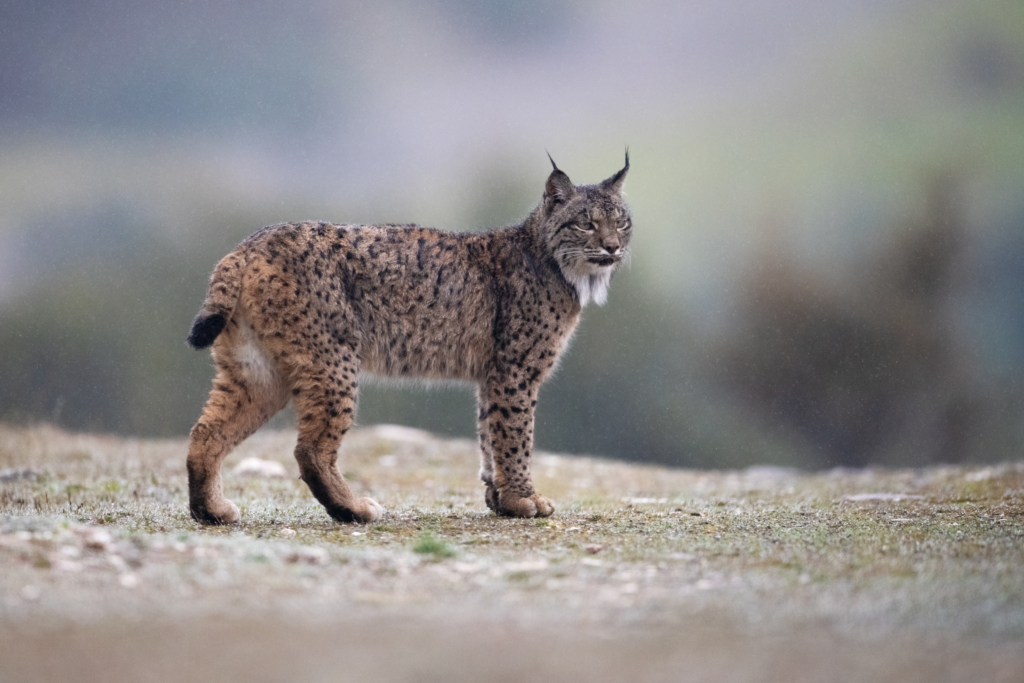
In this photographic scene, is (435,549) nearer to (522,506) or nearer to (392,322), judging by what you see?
(522,506)

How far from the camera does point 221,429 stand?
6.11m

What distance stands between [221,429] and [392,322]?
1.30 metres

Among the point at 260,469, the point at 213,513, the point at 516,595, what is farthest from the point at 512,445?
the point at 260,469

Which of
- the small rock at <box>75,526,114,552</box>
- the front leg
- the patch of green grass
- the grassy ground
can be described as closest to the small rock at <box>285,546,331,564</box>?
the grassy ground

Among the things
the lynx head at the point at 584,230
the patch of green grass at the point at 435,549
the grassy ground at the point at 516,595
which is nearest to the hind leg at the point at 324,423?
the grassy ground at the point at 516,595

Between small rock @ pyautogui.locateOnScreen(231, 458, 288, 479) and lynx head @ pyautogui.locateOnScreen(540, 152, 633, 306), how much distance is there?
13.9 ft

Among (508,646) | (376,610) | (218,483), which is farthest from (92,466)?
(508,646)

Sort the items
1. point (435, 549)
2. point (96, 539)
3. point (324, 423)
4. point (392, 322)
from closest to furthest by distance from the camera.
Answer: point (96, 539) < point (435, 549) < point (324, 423) < point (392, 322)

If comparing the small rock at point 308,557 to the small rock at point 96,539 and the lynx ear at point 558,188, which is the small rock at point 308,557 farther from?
the lynx ear at point 558,188

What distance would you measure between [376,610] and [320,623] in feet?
0.94

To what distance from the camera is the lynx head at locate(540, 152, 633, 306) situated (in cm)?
682

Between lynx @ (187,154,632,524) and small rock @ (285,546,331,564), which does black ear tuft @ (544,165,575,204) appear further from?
small rock @ (285,546,331,564)

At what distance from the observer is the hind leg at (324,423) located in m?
5.99

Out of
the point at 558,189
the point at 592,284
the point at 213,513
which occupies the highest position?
the point at 558,189
